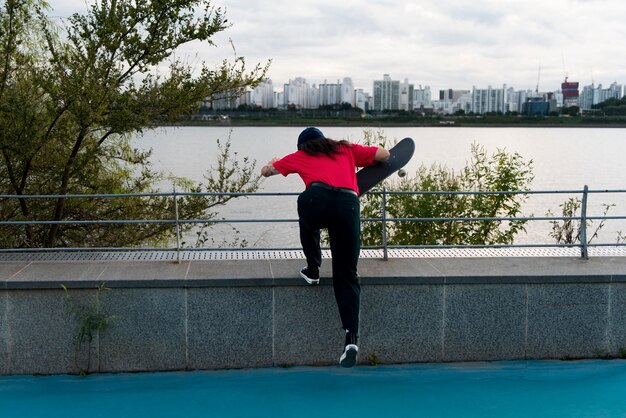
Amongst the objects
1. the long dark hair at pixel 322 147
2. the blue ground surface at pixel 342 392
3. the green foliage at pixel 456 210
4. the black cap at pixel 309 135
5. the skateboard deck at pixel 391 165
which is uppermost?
the black cap at pixel 309 135

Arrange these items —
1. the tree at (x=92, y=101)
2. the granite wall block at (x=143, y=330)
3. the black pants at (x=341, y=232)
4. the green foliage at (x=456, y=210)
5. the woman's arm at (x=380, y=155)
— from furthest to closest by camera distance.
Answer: the green foliage at (x=456, y=210)
the tree at (x=92, y=101)
the granite wall block at (x=143, y=330)
the woman's arm at (x=380, y=155)
the black pants at (x=341, y=232)

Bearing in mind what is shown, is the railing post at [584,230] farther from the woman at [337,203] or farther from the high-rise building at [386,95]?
the high-rise building at [386,95]

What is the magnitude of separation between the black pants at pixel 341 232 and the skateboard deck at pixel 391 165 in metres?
0.81

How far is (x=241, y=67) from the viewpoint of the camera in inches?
475

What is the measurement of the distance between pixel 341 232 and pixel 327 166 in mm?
519

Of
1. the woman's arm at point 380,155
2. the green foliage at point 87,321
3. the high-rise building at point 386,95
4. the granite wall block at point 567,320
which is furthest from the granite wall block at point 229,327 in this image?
the high-rise building at point 386,95

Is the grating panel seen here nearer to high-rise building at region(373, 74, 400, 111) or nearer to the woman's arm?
the woman's arm

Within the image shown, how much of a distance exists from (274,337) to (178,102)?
5831 mm

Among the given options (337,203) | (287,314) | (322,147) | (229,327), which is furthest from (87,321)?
(322,147)

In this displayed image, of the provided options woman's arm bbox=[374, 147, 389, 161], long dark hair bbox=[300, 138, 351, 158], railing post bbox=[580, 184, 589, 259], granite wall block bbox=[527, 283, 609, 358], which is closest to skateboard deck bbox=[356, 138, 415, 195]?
woman's arm bbox=[374, 147, 389, 161]

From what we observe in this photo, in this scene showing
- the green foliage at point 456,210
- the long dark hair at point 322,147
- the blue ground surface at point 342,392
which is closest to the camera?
the blue ground surface at point 342,392

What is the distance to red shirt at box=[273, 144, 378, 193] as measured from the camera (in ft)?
18.7

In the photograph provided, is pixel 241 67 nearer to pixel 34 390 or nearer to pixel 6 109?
pixel 6 109

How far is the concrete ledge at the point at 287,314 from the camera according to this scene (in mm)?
6164
